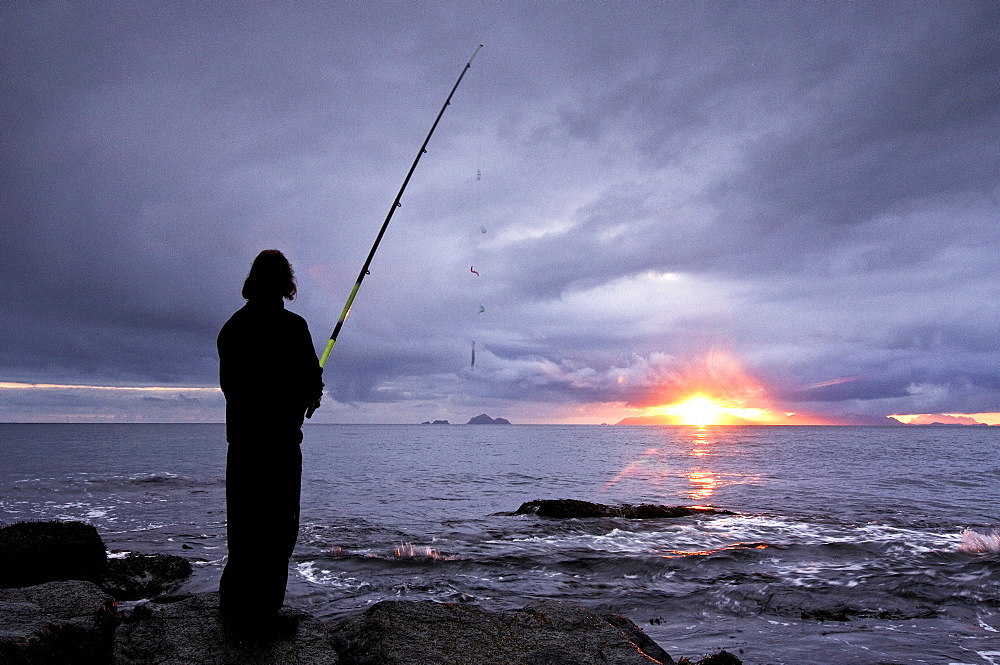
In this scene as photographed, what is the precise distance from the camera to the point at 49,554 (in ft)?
26.0

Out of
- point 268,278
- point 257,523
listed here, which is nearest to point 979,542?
point 257,523

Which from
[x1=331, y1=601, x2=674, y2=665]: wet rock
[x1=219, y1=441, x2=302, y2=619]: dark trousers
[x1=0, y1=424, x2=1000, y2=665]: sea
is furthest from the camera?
[x1=0, y1=424, x2=1000, y2=665]: sea

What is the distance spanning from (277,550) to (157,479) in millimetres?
28713

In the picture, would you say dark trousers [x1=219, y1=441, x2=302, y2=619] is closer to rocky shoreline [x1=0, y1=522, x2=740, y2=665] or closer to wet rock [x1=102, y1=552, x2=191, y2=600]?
rocky shoreline [x1=0, y1=522, x2=740, y2=665]

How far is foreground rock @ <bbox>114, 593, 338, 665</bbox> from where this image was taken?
12.4ft

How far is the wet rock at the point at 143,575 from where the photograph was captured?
8.21 meters

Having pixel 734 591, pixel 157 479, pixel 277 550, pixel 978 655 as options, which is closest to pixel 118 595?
pixel 277 550

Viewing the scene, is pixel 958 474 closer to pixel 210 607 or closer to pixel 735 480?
pixel 735 480

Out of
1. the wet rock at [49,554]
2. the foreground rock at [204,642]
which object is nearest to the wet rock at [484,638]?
the foreground rock at [204,642]

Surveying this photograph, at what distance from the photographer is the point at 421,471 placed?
117 ft

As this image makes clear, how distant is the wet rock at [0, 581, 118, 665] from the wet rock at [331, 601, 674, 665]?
5.69ft

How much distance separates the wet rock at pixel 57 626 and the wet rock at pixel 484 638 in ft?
5.69

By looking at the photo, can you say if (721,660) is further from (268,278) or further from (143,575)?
(143,575)

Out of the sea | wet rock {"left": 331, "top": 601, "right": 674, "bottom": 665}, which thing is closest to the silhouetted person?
wet rock {"left": 331, "top": 601, "right": 674, "bottom": 665}
